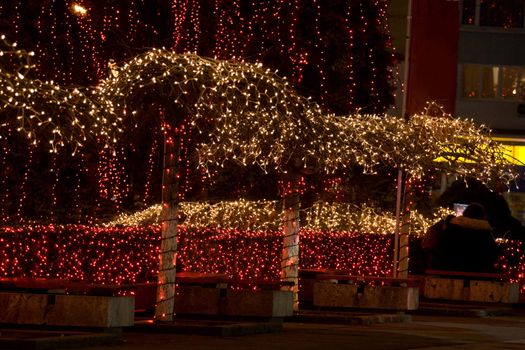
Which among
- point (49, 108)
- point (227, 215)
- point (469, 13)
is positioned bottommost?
point (227, 215)

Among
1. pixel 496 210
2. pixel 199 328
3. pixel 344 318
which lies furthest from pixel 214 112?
pixel 496 210

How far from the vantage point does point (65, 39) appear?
32469 millimetres

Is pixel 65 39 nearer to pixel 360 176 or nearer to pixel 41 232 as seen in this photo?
pixel 360 176

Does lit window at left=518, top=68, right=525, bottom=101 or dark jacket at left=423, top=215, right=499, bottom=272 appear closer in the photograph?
dark jacket at left=423, top=215, right=499, bottom=272

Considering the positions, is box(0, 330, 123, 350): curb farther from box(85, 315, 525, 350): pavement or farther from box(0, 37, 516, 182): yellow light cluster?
box(0, 37, 516, 182): yellow light cluster

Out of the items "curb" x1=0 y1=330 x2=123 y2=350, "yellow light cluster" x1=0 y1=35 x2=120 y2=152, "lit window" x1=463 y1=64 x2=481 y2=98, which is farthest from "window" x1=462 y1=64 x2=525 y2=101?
"curb" x1=0 y1=330 x2=123 y2=350

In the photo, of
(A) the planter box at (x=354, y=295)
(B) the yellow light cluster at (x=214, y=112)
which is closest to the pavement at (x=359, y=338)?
(A) the planter box at (x=354, y=295)

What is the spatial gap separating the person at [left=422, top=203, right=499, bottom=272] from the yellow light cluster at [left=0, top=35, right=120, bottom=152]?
1198cm

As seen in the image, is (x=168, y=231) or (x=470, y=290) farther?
(x=470, y=290)

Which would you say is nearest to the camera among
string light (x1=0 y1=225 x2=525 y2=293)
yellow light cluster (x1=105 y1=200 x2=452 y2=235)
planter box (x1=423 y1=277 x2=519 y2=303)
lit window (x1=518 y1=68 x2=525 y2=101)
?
string light (x1=0 y1=225 x2=525 y2=293)

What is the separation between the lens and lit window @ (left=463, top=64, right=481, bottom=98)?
6291 centimetres

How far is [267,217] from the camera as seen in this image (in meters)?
29.8

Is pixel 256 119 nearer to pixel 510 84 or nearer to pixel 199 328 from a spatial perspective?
pixel 199 328

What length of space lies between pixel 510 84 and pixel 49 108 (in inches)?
1857
